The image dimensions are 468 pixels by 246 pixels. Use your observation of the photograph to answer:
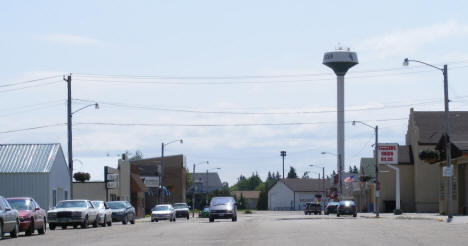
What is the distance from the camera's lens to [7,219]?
25266mm

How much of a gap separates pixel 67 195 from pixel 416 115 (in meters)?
39.8

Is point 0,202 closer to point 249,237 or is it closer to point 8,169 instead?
point 249,237

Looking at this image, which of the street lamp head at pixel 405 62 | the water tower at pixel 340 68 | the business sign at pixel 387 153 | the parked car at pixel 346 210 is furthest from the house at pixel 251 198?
the street lamp head at pixel 405 62

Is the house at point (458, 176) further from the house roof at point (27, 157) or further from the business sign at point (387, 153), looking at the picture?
the house roof at point (27, 157)

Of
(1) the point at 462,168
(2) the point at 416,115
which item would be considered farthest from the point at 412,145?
(1) the point at 462,168

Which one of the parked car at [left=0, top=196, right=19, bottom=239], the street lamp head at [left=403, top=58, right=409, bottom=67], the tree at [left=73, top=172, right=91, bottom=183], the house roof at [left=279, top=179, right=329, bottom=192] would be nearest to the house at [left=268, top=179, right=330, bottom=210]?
the house roof at [left=279, top=179, right=329, bottom=192]

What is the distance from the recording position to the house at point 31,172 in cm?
4750

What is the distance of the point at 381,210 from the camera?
270ft

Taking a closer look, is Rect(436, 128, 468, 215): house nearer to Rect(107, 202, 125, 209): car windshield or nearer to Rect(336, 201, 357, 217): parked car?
Rect(336, 201, 357, 217): parked car

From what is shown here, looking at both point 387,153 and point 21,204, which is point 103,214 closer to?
point 21,204

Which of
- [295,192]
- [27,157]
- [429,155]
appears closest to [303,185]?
[295,192]

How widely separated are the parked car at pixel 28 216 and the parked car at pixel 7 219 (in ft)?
3.37

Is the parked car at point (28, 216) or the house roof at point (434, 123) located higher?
the house roof at point (434, 123)

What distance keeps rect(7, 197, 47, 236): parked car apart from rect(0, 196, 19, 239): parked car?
40.5 inches
